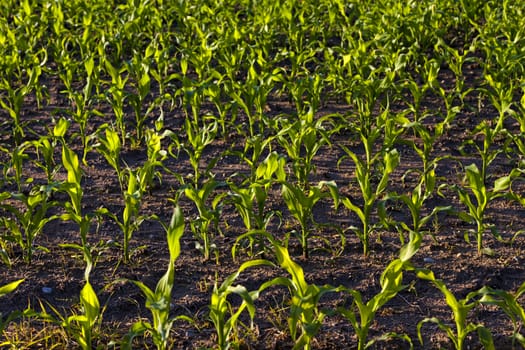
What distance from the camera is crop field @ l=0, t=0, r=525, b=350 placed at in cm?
338

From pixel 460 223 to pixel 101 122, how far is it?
274 centimetres

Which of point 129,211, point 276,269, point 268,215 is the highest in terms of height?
point 129,211

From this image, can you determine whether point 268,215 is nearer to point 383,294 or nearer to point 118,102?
point 383,294

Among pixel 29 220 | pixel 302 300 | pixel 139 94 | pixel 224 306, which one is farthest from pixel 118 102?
pixel 302 300

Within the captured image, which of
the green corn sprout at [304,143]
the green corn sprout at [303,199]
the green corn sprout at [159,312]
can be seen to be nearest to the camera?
the green corn sprout at [159,312]

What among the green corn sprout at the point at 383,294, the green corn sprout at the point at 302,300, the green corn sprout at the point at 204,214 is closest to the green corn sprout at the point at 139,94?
the green corn sprout at the point at 204,214

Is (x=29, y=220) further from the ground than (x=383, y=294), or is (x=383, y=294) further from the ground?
(x=383, y=294)

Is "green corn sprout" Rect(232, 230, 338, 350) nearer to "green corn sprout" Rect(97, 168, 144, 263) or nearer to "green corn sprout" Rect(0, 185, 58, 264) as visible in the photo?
"green corn sprout" Rect(97, 168, 144, 263)

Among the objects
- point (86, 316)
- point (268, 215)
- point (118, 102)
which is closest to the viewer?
point (86, 316)

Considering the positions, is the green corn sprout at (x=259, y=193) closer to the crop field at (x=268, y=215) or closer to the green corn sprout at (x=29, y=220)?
the crop field at (x=268, y=215)

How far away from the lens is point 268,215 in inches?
159

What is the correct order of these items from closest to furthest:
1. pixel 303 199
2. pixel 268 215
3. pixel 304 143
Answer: pixel 303 199 < pixel 268 215 < pixel 304 143

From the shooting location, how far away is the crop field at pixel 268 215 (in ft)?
11.1

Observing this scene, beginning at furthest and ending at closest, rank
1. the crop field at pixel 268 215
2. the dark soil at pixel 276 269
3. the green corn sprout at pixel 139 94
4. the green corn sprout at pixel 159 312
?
the green corn sprout at pixel 139 94
the dark soil at pixel 276 269
the crop field at pixel 268 215
the green corn sprout at pixel 159 312
